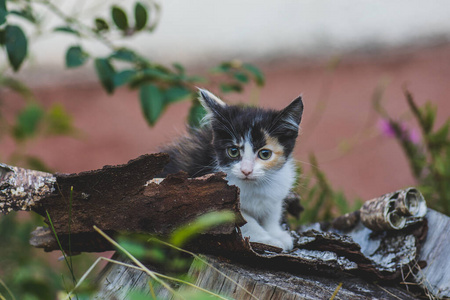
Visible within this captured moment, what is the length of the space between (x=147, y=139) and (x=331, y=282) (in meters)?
3.23

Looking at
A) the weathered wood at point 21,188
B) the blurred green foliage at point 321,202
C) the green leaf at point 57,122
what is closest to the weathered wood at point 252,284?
the weathered wood at point 21,188

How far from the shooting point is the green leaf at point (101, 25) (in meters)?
1.82

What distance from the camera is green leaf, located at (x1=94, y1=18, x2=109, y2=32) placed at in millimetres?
1825

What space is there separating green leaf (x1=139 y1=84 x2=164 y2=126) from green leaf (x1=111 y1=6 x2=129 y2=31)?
0.22 meters

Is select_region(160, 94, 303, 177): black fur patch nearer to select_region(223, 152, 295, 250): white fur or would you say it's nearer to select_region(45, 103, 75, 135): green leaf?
select_region(223, 152, 295, 250): white fur

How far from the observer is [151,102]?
1.82 metres

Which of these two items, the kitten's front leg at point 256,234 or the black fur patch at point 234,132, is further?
the black fur patch at point 234,132

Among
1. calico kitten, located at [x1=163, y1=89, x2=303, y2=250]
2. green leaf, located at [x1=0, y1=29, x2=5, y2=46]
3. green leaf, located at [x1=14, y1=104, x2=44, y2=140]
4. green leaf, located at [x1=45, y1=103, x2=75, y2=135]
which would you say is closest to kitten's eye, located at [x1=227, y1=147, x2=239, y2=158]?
calico kitten, located at [x1=163, y1=89, x2=303, y2=250]

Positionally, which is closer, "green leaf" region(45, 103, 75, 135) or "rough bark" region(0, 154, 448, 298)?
"rough bark" region(0, 154, 448, 298)

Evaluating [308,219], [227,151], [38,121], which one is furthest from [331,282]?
[38,121]

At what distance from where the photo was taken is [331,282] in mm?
1261

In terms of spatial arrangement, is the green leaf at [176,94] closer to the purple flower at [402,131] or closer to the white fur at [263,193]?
the white fur at [263,193]

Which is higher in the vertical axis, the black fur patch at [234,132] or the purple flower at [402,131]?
the purple flower at [402,131]

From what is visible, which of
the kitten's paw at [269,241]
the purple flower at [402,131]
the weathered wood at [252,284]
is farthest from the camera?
the purple flower at [402,131]
